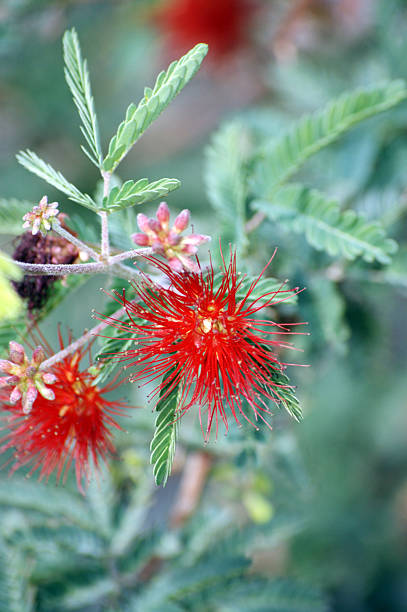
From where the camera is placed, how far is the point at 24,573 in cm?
180

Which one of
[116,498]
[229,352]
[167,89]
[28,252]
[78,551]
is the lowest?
[78,551]

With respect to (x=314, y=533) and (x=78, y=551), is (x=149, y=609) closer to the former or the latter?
(x=78, y=551)

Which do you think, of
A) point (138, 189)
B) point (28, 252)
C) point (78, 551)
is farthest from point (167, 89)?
point (78, 551)

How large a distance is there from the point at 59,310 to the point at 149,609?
1653 millimetres

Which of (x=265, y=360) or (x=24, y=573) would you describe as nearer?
(x=265, y=360)

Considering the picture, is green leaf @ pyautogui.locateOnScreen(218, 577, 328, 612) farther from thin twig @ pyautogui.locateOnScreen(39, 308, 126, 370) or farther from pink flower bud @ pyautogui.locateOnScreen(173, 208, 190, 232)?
pink flower bud @ pyautogui.locateOnScreen(173, 208, 190, 232)

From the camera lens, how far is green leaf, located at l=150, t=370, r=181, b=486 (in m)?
1.10

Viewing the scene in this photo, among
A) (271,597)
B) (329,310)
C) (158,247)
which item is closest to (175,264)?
(158,247)

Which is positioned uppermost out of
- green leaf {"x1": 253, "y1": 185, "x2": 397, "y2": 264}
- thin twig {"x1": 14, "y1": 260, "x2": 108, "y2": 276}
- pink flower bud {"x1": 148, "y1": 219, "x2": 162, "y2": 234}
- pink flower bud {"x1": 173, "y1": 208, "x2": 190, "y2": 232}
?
green leaf {"x1": 253, "y1": 185, "x2": 397, "y2": 264}

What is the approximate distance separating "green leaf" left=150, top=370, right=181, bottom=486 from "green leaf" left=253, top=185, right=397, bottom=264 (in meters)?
0.54

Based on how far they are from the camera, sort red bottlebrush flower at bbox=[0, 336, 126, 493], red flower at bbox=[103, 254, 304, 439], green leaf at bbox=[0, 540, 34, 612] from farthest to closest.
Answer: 1. green leaf at bbox=[0, 540, 34, 612]
2. red bottlebrush flower at bbox=[0, 336, 126, 493]
3. red flower at bbox=[103, 254, 304, 439]

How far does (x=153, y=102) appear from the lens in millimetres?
1067

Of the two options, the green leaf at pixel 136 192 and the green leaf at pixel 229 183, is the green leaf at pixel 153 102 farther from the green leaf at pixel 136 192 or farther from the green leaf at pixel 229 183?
the green leaf at pixel 229 183

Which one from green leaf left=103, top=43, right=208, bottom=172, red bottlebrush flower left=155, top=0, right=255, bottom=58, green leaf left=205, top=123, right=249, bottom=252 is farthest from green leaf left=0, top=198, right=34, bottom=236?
red bottlebrush flower left=155, top=0, right=255, bottom=58
